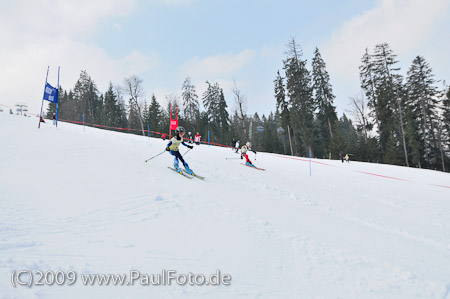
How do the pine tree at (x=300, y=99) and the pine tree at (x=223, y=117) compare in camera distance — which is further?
the pine tree at (x=223, y=117)

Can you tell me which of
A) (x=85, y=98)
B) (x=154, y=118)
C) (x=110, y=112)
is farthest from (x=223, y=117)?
(x=85, y=98)

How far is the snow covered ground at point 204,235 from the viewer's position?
326 centimetres

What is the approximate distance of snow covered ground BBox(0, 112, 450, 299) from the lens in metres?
3.26

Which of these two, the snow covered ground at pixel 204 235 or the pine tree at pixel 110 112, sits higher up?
the pine tree at pixel 110 112

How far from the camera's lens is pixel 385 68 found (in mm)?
35594

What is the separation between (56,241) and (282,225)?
4734mm

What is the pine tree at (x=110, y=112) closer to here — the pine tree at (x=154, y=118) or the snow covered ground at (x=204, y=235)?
the pine tree at (x=154, y=118)

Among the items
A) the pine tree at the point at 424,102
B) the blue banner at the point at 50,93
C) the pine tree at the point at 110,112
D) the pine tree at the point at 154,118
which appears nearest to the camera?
the blue banner at the point at 50,93

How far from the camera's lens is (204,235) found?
4.65 metres

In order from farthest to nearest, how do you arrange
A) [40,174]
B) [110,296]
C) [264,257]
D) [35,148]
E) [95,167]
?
[35,148] < [95,167] < [40,174] < [264,257] < [110,296]

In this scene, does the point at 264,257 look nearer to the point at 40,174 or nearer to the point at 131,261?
the point at 131,261

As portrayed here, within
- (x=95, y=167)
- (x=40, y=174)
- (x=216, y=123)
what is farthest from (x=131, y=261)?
(x=216, y=123)

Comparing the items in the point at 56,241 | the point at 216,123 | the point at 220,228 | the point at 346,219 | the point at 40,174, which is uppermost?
the point at 216,123

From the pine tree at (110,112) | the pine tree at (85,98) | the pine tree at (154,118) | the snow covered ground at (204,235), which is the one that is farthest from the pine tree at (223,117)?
the snow covered ground at (204,235)
